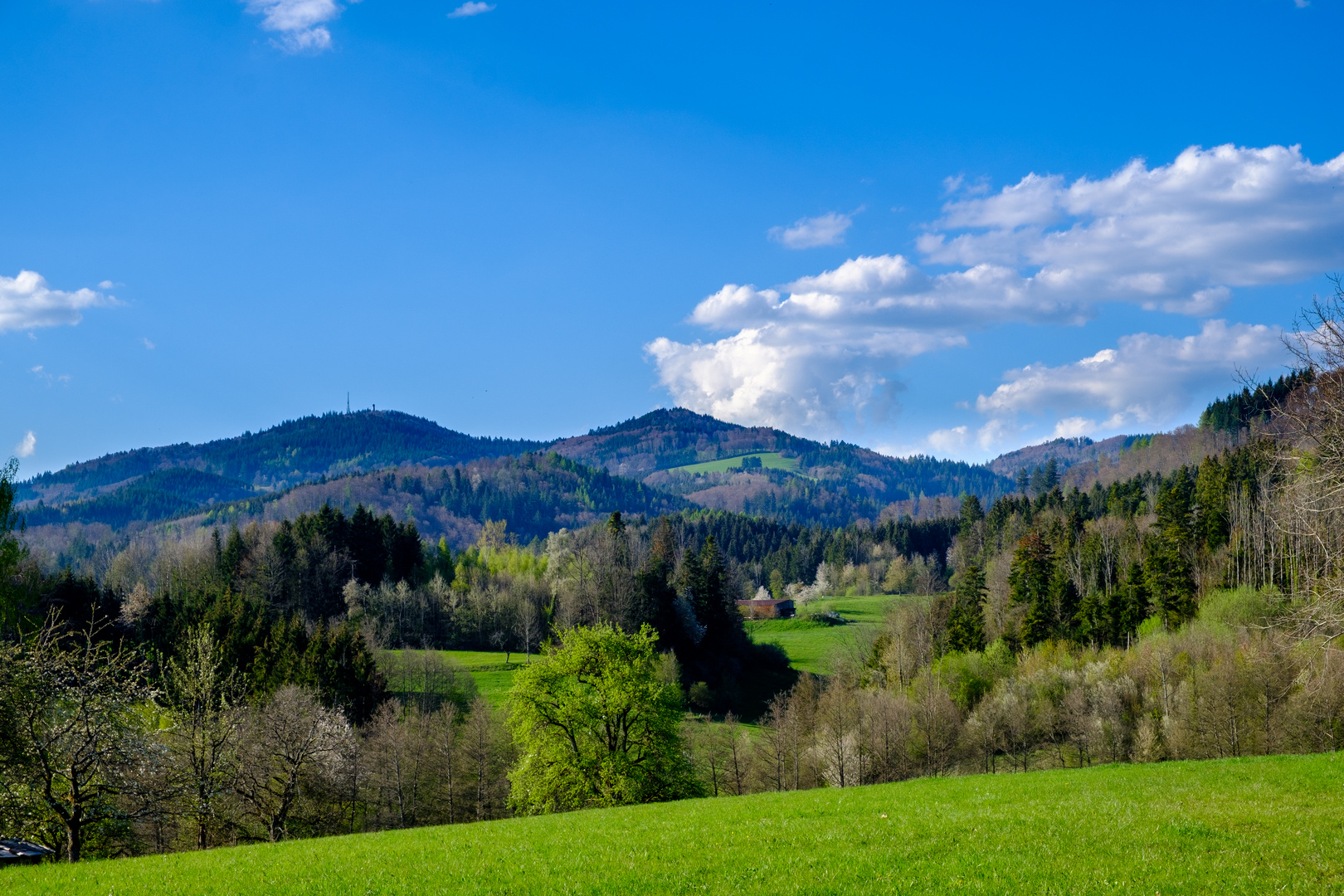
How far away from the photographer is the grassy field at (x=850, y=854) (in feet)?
42.8

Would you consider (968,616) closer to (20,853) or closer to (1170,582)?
(1170,582)

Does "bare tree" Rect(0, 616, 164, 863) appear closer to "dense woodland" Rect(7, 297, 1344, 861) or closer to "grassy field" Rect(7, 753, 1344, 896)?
"dense woodland" Rect(7, 297, 1344, 861)

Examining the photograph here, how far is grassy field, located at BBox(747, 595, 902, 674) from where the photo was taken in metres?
103

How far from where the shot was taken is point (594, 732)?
3703 cm

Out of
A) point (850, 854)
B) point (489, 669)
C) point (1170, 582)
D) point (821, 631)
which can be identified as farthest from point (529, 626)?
point (850, 854)

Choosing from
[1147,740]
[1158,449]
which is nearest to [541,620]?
[1147,740]

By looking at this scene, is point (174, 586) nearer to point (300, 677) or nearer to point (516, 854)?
point (300, 677)

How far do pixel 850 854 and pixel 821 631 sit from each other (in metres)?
112

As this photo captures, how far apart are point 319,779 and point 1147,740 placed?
1904 inches

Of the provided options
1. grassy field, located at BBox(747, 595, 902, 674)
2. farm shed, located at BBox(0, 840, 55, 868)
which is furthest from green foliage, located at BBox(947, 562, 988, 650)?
farm shed, located at BBox(0, 840, 55, 868)

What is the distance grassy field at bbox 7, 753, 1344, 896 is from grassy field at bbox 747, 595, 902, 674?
74941 mm

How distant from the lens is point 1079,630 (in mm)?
74312

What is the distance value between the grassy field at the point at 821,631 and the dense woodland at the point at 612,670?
4.60 metres

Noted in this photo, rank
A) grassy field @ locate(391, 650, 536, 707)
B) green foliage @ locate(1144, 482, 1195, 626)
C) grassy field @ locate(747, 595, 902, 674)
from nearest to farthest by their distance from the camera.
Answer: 1. green foliage @ locate(1144, 482, 1195, 626)
2. grassy field @ locate(391, 650, 536, 707)
3. grassy field @ locate(747, 595, 902, 674)
